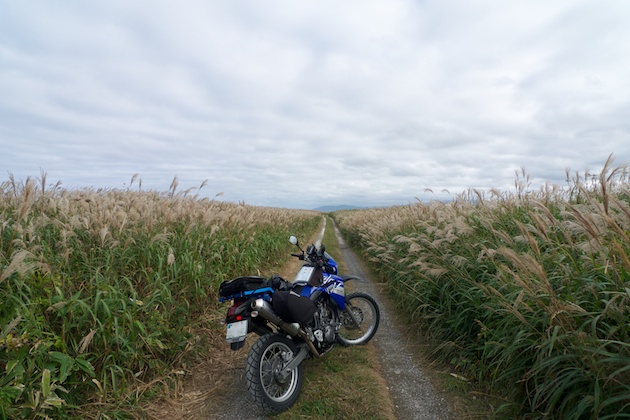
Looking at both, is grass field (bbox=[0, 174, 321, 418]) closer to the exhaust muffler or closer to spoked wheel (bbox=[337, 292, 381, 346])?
the exhaust muffler

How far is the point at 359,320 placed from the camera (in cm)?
545

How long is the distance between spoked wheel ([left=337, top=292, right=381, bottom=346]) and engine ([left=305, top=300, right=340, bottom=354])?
350 millimetres

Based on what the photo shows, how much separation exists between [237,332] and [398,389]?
2.14 m

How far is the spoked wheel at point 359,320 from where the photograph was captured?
523 cm

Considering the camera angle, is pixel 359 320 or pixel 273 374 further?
pixel 359 320

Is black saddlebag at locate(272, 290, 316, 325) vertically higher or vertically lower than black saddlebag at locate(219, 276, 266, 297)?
lower

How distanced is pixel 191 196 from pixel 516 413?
695 centimetres

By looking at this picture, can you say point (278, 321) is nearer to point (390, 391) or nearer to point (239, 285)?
point (239, 285)

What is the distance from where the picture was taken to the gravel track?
11.6ft

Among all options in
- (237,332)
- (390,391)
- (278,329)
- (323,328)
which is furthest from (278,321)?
(390,391)

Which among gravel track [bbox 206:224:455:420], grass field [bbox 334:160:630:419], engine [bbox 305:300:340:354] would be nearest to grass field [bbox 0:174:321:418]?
gravel track [bbox 206:224:455:420]

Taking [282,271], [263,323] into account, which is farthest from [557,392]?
[282,271]

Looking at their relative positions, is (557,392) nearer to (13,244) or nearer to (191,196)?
(13,244)

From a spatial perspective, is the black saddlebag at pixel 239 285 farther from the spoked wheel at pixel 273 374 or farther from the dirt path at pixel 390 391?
the dirt path at pixel 390 391
